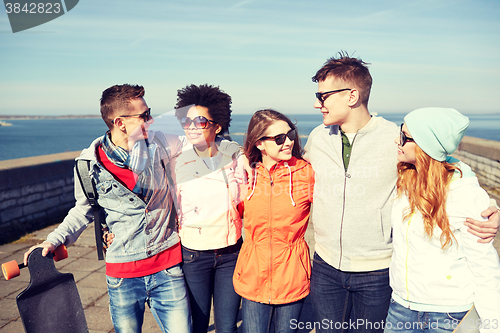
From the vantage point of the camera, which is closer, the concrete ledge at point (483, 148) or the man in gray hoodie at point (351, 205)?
the man in gray hoodie at point (351, 205)

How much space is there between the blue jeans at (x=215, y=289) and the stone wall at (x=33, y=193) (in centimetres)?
502

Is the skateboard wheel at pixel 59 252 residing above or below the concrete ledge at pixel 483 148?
above

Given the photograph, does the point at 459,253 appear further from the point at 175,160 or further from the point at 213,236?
the point at 175,160

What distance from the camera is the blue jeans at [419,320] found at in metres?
1.80

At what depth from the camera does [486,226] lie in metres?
1.60

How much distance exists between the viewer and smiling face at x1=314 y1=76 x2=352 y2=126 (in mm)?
2371

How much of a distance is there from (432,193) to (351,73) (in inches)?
40.6

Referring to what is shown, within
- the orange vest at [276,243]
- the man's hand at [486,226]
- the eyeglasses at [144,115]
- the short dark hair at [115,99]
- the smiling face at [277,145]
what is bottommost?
the orange vest at [276,243]

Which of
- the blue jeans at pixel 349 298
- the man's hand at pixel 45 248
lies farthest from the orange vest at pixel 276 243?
the man's hand at pixel 45 248

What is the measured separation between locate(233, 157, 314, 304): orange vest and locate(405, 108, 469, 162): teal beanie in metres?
0.81

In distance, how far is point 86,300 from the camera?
3.93m

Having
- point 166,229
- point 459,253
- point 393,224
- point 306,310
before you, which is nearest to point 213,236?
point 166,229

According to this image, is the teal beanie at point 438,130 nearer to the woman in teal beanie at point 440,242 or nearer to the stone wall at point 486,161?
the woman in teal beanie at point 440,242

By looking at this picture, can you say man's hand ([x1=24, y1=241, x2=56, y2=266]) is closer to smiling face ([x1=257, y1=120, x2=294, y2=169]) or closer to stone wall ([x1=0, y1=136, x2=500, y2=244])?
smiling face ([x1=257, y1=120, x2=294, y2=169])
